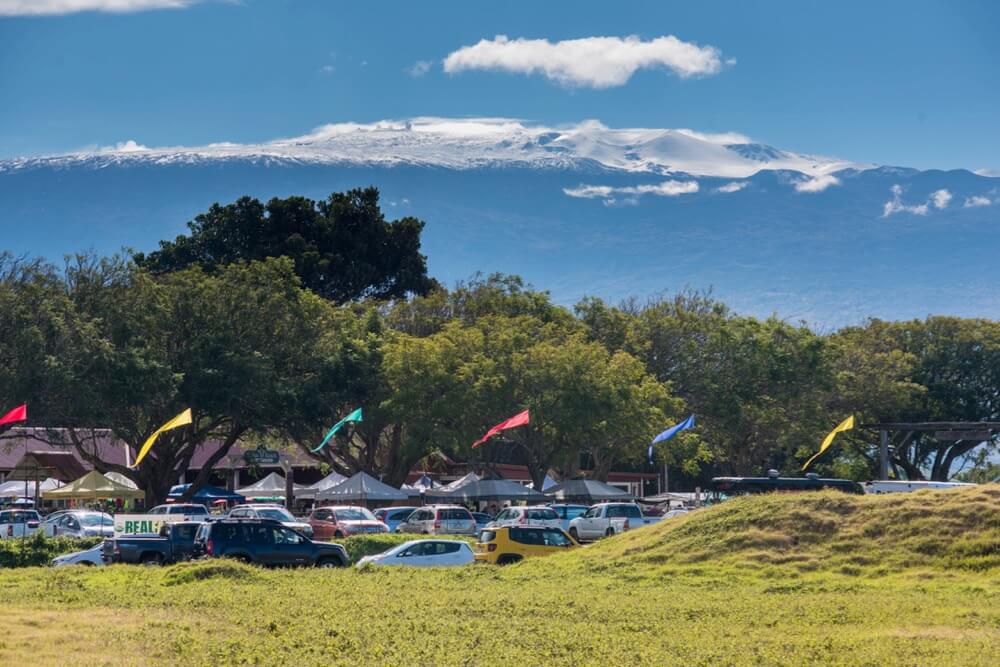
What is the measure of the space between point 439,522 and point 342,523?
159 inches

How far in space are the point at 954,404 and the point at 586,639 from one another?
67.9 m

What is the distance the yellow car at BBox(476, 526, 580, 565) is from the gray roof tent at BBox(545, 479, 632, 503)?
20990 millimetres

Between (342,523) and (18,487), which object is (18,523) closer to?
(342,523)

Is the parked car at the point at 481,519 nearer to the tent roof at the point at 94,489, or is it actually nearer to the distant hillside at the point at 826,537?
the tent roof at the point at 94,489

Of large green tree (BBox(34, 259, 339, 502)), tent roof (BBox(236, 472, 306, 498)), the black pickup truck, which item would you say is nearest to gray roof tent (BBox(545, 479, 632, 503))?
large green tree (BBox(34, 259, 339, 502))

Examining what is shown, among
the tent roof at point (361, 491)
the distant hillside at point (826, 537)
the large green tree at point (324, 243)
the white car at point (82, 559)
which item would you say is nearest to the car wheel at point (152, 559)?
the white car at point (82, 559)

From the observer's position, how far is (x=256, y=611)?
77.5 feet

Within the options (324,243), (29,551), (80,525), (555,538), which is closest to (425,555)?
(555,538)

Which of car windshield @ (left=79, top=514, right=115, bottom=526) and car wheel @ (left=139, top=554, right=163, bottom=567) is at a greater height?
car windshield @ (left=79, top=514, right=115, bottom=526)

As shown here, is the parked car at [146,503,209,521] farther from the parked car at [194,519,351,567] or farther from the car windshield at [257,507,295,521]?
the parked car at [194,519,351,567]

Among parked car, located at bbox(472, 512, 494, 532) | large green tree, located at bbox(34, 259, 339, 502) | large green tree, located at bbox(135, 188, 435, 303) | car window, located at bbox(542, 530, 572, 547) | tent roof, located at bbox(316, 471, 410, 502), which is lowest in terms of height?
parked car, located at bbox(472, 512, 494, 532)

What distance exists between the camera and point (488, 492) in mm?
56656

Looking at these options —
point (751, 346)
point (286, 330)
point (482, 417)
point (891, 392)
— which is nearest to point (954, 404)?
point (891, 392)

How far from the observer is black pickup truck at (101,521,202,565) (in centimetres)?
3506
